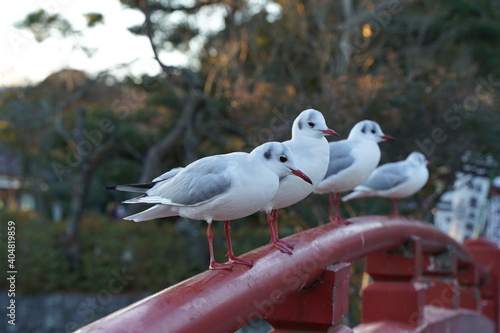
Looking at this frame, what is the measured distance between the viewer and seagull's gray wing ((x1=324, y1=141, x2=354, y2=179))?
124 inches

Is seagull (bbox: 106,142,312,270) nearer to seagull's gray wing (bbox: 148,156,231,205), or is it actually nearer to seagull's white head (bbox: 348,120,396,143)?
seagull's gray wing (bbox: 148,156,231,205)

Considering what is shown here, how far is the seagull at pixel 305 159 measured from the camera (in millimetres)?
2221

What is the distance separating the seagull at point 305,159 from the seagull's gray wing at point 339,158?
72cm

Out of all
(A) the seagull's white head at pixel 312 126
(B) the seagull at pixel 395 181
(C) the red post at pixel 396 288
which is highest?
(A) the seagull's white head at pixel 312 126

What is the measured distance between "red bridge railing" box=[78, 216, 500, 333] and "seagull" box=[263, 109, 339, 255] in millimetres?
132

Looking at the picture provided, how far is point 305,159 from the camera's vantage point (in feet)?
7.65

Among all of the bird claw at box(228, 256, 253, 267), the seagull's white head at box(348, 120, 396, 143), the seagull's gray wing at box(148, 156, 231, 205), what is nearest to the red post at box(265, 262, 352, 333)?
the bird claw at box(228, 256, 253, 267)

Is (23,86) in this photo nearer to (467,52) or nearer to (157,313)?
(467,52)

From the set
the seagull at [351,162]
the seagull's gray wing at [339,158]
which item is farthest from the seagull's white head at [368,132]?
the seagull's gray wing at [339,158]

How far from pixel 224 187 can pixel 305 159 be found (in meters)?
0.53

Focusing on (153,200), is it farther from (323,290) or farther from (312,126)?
(312,126)

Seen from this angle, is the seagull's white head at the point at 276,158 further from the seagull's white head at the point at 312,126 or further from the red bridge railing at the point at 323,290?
the seagull's white head at the point at 312,126

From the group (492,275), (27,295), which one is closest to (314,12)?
(27,295)

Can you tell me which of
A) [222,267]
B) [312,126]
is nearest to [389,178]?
[312,126]
